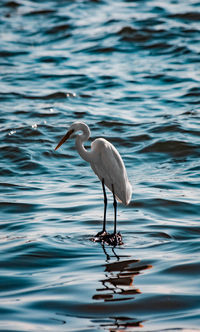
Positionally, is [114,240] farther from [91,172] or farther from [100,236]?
[91,172]

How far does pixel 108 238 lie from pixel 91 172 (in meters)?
3.58

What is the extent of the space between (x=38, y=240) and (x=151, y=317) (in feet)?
6.81

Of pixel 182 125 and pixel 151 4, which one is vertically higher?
pixel 151 4

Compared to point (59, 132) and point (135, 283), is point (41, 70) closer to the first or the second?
point (59, 132)

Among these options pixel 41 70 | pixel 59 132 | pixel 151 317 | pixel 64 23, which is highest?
pixel 64 23

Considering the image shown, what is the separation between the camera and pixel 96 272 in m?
5.46

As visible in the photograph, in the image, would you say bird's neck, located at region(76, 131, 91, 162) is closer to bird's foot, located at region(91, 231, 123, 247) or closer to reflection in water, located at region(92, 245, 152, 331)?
bird's foot, located at region(91, 231, 123, 247)

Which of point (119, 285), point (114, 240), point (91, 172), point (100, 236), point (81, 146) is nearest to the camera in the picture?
point (119, 285)

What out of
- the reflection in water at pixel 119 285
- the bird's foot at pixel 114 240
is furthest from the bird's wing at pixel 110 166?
the reflection in water at pixel 119 285

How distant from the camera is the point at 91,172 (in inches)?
386

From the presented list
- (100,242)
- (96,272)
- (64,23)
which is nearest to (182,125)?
(100,242)

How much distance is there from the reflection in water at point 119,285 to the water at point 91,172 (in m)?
0.02

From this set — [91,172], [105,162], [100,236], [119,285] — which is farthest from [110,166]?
[91,172]

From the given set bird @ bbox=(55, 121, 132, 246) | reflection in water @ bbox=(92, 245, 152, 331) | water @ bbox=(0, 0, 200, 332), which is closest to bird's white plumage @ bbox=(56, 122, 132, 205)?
bird @ bbox=(55, 121, 132, 246)
